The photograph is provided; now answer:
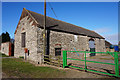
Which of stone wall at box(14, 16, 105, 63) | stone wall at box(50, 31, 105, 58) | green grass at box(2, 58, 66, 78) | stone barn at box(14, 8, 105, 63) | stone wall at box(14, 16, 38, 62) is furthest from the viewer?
stone wall at box(50, 31, 105, 58)

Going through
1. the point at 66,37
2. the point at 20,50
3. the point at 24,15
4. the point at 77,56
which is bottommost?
the point at 77,56

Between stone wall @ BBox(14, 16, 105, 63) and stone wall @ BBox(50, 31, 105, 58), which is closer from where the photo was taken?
stone wall @ BBox(14, 16, 105, 63)

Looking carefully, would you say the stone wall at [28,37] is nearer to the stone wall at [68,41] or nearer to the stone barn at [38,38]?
the stone barn at [38,38]

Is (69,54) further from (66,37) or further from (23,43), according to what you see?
(23,43)

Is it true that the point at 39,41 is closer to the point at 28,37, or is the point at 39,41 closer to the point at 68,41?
the point at 28,37

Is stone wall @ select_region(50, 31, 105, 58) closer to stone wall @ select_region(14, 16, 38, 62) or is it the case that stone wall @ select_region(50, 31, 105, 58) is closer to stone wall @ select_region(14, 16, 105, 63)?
stone wall @ select_region(14, 16, 105, 63)

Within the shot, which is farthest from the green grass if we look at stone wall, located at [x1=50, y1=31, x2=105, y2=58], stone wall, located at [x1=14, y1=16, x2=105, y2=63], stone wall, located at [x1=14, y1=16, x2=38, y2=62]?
stone wall, located at [x1=50, y1=31, x2=105, y2=58]

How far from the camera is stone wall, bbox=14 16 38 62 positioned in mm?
10449

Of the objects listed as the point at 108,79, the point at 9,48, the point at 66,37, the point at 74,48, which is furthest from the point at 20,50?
the point at 108,79

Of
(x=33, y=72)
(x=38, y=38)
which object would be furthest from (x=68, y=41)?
(x=33, y=72)

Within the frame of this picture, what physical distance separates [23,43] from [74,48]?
25.5 ft

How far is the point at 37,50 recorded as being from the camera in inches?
393

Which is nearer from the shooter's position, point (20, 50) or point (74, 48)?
point (20, 50)

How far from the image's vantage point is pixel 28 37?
464 inches
